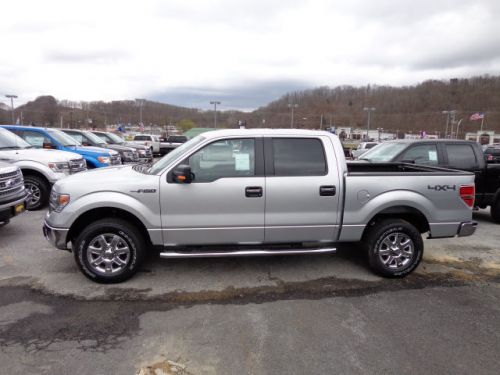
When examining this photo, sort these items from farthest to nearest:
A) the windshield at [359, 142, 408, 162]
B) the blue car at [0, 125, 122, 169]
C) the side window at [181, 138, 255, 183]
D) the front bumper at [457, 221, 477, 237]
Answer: the blue car at [0, 125, 122, 169] < the windshield at [359, 142, 408, 162] < the front bumper at [457, 221, 477, 237] < the side window at [181, 138, 255, 183]

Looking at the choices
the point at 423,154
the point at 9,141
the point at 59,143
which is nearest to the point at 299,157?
the point at 423,154

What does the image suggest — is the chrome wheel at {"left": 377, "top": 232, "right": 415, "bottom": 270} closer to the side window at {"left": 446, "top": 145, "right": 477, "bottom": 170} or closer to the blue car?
the side window at {"left": 446, "top": 145, "right": 477, "bottom": 170}

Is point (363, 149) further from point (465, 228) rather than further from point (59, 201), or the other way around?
point (59, 201)

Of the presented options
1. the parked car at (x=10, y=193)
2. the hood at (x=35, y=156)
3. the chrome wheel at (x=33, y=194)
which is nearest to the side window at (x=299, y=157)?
the parked car at (x=10, y=193)

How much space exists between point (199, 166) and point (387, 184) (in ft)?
7.96

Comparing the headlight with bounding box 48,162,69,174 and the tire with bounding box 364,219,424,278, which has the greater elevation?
the headlight with bounding box 48,162,69,174

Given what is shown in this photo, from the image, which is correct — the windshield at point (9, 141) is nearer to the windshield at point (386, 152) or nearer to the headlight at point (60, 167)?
the headlight at point (60, 167)

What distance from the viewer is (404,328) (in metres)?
3.58

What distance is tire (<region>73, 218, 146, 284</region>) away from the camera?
4.30 metres

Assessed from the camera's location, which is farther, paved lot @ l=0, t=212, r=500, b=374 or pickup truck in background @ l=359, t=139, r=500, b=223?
pickup truck in background @ l=359, t=139, r=500, b=223

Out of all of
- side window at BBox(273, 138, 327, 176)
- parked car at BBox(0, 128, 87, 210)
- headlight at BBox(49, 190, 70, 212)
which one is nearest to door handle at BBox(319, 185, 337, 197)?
side window at BBox(273, 138, 327, 176)

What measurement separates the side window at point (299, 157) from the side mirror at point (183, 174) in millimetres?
1063

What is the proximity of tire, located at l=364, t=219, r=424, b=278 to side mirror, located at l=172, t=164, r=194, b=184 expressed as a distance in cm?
248

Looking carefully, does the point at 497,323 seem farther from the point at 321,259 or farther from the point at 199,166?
the point at 199,166
